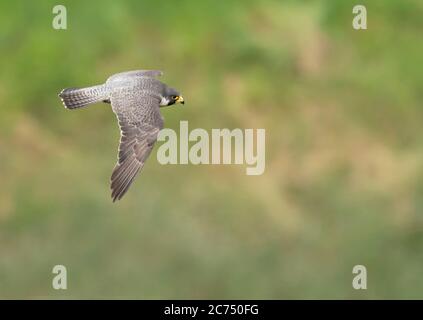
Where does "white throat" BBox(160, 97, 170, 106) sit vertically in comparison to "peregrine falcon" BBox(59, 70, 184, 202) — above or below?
above

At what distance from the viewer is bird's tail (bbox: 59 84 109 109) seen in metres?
18.2

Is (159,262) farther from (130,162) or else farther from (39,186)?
(130,162)

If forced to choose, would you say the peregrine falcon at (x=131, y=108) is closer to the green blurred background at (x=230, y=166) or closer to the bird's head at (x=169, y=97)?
the bird's head at (x=169, y=97)

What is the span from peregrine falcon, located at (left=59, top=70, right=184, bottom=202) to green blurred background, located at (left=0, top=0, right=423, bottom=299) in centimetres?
713

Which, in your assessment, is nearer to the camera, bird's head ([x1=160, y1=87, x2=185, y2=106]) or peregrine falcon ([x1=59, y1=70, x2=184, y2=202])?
peregrine falcon ([x1=59, y1=70, x2=184, y2=202])

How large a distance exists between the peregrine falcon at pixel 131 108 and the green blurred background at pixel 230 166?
713 cm

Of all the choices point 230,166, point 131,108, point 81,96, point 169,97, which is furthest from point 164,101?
point 230,166

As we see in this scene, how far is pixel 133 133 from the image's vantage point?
705 inches

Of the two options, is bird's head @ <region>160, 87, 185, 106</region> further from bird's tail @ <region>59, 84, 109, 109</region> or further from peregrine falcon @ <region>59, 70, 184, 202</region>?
bird's tail @ <region>59, 84, 109, 109</region>

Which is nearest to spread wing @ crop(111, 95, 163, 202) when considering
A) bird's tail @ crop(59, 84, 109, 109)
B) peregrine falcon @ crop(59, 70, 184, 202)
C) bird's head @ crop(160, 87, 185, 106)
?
peregrine falcon @ crop(59, 70, 184, 202)

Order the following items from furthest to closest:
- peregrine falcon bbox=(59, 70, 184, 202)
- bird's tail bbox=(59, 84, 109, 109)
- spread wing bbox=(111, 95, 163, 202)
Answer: bird's tail bbox=(59, 84, 109, 109) < peregrine falcon bbox=(59, 70, 184, 202) < spread wing bbox=(111, 95, 163, 202)

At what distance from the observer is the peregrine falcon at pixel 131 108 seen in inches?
687

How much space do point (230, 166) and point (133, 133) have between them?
32.2ft
